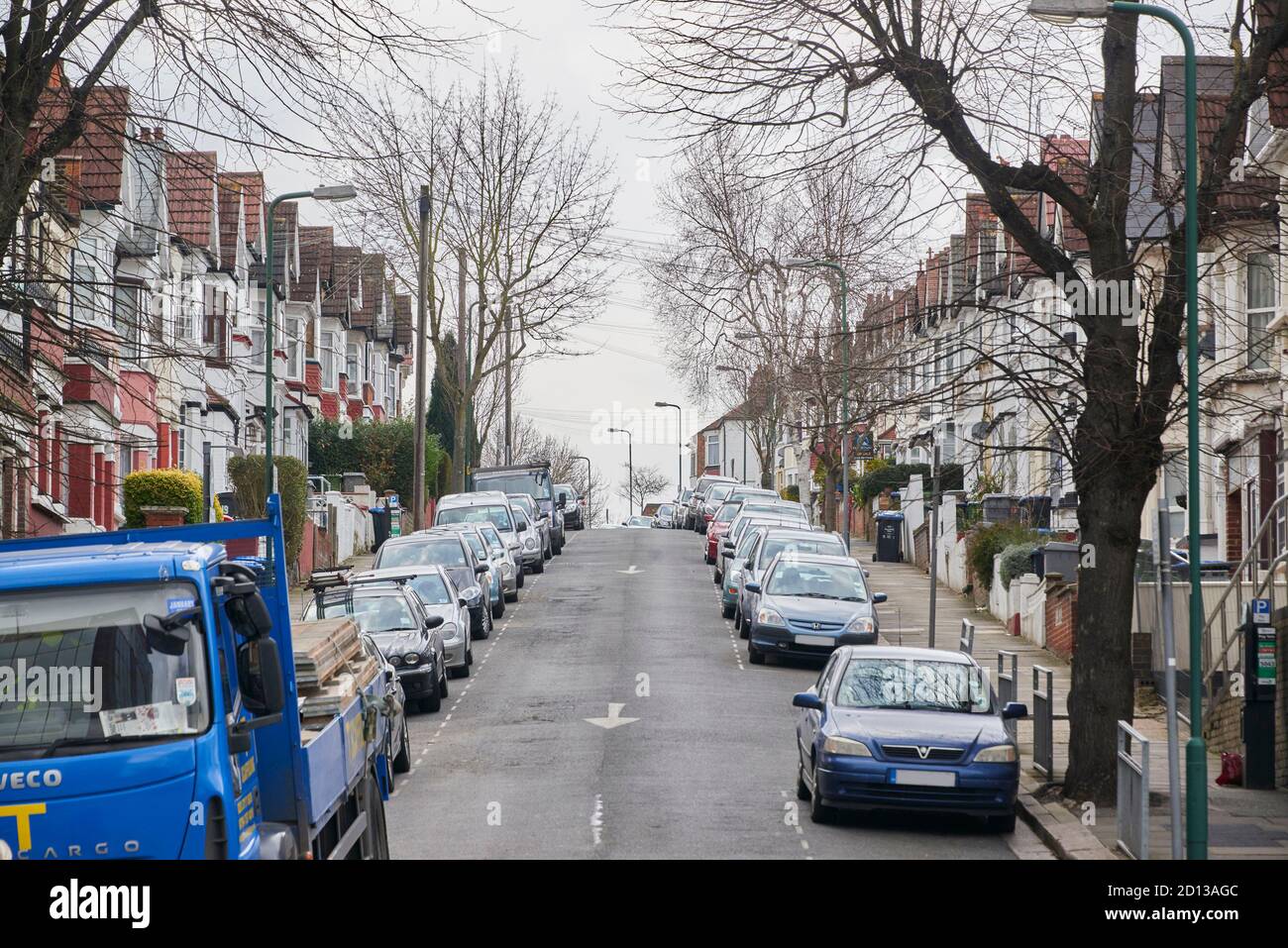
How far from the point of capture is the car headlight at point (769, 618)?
2494 centimetres

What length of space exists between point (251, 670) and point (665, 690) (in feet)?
47.2

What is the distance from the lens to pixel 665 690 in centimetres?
2248

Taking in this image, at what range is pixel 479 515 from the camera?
37250 millimetres

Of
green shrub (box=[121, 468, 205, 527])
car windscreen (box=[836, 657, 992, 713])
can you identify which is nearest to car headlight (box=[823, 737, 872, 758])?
car windscreen (box=[836, 657, 992, 713])

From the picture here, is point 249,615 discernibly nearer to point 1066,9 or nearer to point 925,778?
point 925,778

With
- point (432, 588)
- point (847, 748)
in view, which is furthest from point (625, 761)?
point (432, 588)

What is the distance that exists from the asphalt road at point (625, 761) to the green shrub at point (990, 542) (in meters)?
5.55

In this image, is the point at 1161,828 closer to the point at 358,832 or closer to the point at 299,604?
the point at 358,832

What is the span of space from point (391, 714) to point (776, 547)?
689 inches

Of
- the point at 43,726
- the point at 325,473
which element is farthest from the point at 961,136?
the point at 325,473

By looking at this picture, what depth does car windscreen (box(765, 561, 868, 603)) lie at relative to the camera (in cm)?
2564

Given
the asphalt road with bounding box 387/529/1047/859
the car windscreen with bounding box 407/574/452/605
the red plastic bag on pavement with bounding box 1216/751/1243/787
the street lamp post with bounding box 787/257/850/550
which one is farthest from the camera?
the car windscreen with bounding box 407/574/452/605

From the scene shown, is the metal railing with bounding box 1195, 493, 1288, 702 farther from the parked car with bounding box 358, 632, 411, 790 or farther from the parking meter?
the parked car with bounding box 358, 632, 411, 790

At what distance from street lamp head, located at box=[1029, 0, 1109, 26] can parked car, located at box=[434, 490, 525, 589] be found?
967 inches
